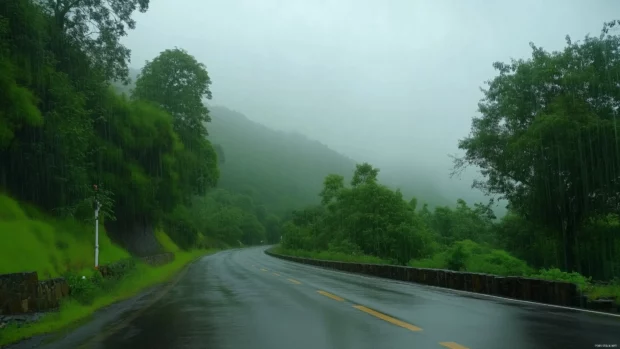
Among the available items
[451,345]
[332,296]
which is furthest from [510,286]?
[451,345]

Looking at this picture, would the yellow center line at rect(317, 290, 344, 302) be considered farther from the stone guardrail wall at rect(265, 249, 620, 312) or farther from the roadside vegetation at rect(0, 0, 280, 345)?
the roadside vegetation at rect(0, 0, 280, 345)

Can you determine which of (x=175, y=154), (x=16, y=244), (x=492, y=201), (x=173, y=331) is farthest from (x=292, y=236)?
(x=173, y=331)

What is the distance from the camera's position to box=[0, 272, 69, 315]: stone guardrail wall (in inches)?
442

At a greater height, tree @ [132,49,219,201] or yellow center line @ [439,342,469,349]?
tree @ [132,49,219,201]

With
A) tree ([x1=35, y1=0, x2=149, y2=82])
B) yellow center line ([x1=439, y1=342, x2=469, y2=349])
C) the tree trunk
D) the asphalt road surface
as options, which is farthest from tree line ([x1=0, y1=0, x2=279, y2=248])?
the tree trunk

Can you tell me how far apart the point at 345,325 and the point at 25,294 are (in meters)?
7.21

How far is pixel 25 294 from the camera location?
11602 millimetres

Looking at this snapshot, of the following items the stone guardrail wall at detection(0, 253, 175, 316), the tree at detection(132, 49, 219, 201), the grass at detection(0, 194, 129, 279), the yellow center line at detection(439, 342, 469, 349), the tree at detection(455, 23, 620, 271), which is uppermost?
the tree at detection(132, 49, 219, 201)

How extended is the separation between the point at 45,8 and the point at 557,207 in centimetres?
3024

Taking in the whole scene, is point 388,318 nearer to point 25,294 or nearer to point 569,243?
point 25,294

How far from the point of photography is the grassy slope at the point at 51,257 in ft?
36.5

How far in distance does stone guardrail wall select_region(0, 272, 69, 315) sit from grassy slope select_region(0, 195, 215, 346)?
42 centimetres

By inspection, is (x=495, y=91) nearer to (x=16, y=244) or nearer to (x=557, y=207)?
(x=557, y=207)

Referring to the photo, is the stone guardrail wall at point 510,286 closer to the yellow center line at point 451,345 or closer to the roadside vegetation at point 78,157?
the yellow center line at point 451,345
